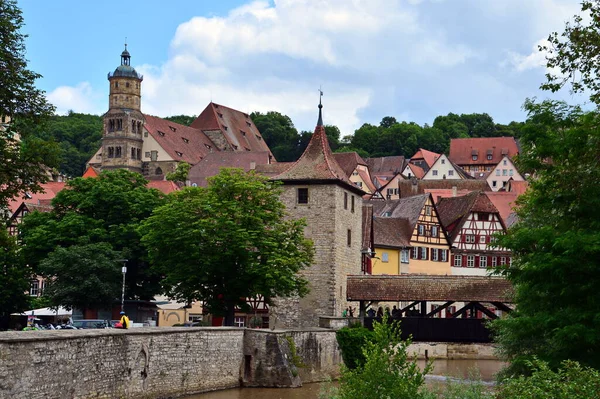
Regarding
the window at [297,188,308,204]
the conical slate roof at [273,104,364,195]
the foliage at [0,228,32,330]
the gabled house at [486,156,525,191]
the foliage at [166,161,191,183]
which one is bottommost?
the foliage at [0,228,32,330]

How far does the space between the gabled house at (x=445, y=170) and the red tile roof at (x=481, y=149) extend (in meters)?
8.34

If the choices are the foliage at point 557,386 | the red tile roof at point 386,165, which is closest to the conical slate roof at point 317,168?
the foliage at point 557,386

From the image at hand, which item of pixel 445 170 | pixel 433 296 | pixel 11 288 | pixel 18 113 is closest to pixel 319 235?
pixel 433 296

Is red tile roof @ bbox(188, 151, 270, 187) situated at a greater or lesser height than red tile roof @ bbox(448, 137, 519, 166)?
lesser

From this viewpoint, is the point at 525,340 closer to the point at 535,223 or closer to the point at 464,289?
the point at 535,223

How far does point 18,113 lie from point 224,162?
8223 cm

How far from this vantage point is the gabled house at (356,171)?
11819cm

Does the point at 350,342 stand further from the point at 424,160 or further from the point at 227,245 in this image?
the point at 424,160

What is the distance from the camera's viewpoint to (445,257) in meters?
74.7

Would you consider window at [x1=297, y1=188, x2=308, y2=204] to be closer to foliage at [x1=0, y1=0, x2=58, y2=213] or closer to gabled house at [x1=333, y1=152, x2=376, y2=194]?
foliage at [x1=0, y1=0, x2=58, y2=213]

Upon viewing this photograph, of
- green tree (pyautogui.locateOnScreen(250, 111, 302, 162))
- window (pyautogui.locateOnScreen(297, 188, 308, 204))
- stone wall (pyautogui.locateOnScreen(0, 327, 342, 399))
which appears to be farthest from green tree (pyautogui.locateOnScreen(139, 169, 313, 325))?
green tree (pyautogui.locateOnScreen(250, 111, 302, 162))

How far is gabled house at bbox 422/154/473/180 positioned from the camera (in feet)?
437

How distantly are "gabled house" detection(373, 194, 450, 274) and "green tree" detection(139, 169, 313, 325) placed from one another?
2441 centimetres

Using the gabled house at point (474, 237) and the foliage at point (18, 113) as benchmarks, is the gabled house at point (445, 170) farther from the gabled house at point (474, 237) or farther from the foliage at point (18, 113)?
the foliage at point (18, 113)
